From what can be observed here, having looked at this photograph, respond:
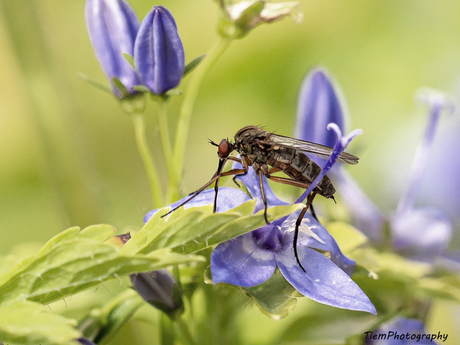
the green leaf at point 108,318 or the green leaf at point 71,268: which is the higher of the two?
the green leaf at point 71,268

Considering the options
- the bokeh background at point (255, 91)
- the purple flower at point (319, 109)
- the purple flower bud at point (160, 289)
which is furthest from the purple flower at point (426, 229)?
the bokeh background at point (255, 91)

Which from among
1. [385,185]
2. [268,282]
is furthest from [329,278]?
[385,185]

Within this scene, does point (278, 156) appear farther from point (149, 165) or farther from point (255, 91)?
point (255, 91)

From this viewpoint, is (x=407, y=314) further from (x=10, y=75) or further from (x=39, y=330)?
(x=10, y=75)

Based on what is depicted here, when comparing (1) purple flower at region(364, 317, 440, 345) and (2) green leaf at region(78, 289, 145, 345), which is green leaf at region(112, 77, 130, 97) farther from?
(1) purple flower at region(364, 317, 440, 345)

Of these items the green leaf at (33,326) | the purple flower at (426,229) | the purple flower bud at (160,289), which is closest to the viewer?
the green leaf at (33,326)

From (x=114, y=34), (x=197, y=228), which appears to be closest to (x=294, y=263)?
(x=197, y=228)

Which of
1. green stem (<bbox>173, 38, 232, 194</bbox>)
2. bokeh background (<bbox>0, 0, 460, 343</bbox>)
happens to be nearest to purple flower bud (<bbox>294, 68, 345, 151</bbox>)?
green stem (<bbox>173, 38, 232, 194</bbox>)

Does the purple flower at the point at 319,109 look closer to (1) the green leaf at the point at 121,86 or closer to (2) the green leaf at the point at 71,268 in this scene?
(1) the green leaf at the point at 121,86

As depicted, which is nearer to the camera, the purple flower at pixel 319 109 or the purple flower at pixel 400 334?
the purple flower at pixel 400 334
